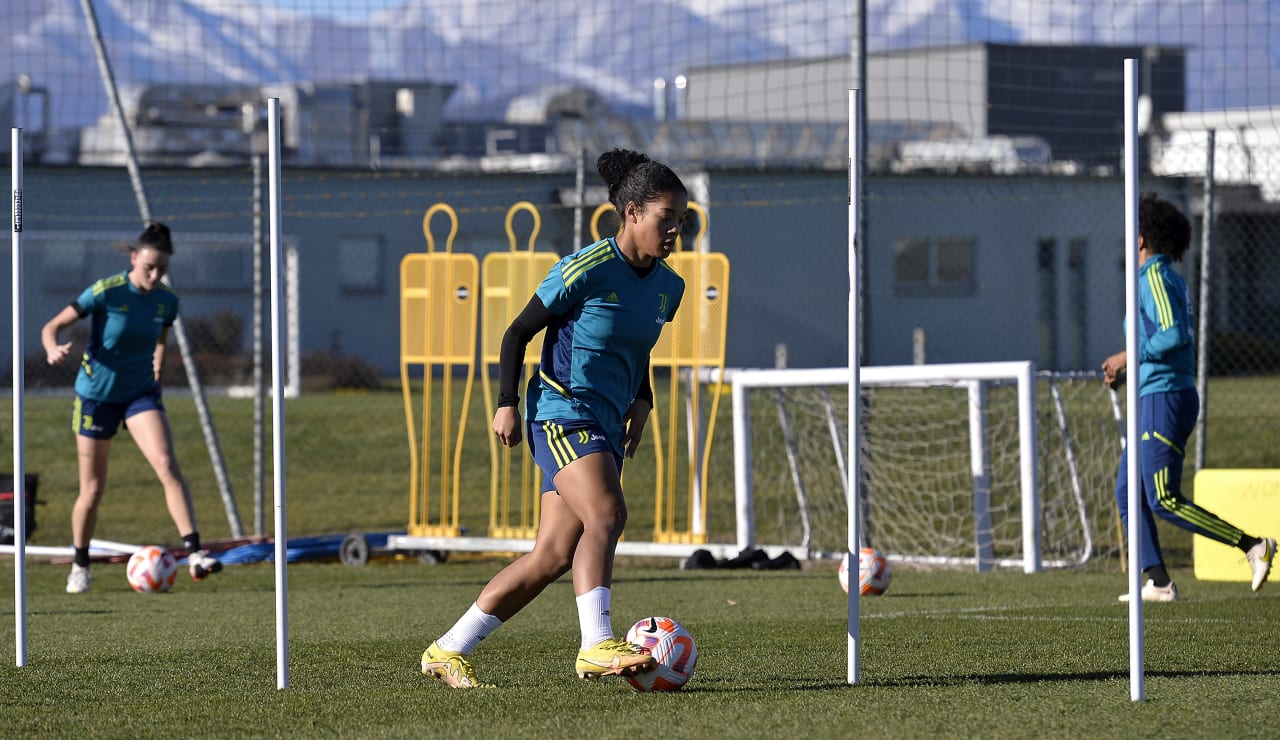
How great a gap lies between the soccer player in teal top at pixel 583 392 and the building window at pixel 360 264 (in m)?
22.8

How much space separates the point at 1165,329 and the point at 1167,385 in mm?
293

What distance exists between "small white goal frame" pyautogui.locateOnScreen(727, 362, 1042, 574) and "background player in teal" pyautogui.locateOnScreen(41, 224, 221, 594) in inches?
157

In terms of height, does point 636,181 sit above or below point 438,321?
above

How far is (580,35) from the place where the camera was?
50.1 ft

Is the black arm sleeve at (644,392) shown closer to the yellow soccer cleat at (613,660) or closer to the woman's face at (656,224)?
the woman's face at (656,224)

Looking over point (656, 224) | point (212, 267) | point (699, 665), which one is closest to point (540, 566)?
point (699, 665)

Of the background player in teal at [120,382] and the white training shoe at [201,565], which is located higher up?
the background player in teal at [120,382]

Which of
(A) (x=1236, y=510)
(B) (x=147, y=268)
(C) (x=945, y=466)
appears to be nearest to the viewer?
(B) (x=147, y=268)

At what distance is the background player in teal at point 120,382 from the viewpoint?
396 inches

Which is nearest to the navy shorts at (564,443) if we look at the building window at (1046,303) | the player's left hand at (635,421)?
the player's left hand at (635,421)

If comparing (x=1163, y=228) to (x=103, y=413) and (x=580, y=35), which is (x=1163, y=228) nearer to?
(x=103, y=413)

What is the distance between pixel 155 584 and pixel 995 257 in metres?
23.1

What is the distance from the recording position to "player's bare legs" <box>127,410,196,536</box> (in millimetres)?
10109

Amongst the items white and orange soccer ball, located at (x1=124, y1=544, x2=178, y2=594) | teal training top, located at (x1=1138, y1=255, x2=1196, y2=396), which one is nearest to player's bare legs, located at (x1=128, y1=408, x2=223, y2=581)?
white and orange soccer ball, located at (x1=124, y1=544, x2=178, y2=594)
